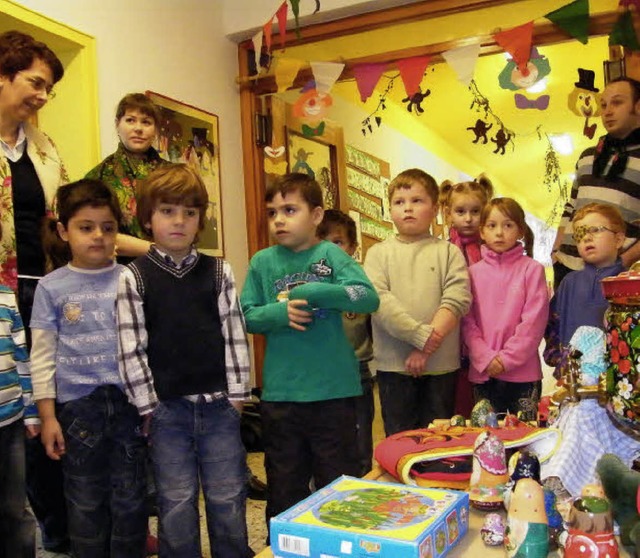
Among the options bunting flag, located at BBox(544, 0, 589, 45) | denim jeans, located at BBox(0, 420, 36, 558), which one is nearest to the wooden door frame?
bunting flag, located at BBox(544, 0, 589, 45)

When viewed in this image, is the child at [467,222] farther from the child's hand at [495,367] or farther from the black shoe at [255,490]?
the black shoe at [255,490]

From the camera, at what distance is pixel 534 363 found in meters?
2.07

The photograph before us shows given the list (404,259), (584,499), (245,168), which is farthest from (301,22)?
(584,499)

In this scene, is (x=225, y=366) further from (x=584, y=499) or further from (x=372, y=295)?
(x=584, y=499)

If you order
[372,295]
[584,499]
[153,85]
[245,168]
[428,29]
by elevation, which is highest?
[428,29]

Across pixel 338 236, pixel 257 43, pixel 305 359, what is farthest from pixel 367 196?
pixel 305 359

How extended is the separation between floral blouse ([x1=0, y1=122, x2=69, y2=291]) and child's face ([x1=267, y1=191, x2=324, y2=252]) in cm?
63

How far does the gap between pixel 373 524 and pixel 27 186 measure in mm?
1457

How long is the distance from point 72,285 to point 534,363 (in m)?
1.37

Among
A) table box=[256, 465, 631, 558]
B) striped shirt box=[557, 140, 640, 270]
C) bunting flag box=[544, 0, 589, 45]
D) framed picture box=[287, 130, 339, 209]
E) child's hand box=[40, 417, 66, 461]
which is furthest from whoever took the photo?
framed picture box=[287, 130, 339, 209]

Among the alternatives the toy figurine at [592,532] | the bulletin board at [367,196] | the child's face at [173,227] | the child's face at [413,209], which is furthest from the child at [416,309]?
the bulletin board at [367,196]

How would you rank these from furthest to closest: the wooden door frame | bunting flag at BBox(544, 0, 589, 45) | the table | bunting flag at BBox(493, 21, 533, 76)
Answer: the wooden door frame, bunting flag at BBox(493, 21, 533, 76), bunting flag at BBox(544, 0, 589, 45), the table

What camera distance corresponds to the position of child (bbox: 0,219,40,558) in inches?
58.7

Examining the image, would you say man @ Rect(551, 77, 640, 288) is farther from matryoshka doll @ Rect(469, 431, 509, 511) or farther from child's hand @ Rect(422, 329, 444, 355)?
matryoshka doll @ Rect(469, 431, 509, 511)
